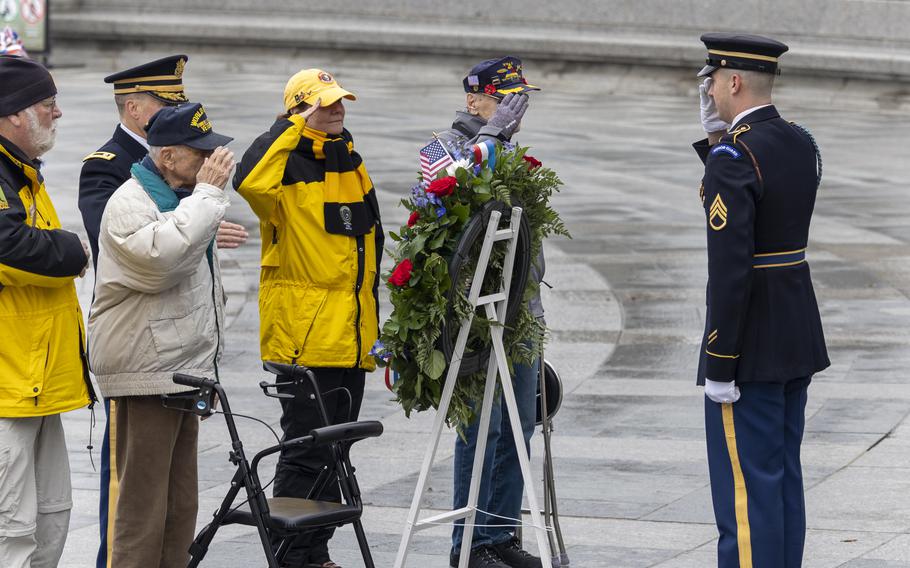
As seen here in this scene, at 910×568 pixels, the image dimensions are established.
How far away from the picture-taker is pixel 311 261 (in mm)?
5727

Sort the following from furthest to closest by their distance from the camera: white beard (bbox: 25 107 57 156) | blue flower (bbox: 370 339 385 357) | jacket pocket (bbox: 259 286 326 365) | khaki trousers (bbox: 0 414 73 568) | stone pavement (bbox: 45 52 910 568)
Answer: stone pavement (bbox: 45 52 910 568)
jacket pocket (bbox: 259 286 326 365)
blue flower (bbox: 370 339 385 357)
white beard (bbox: 25 107 57 156)
khaki trousers (bbox: 0 414 73 568)

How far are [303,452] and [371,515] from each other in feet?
3.36

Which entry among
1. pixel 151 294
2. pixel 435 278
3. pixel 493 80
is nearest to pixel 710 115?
pixel 493 80

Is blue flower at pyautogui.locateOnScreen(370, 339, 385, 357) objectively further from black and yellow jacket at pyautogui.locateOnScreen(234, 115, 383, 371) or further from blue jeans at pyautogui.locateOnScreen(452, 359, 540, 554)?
blue jeans at pyautogui.locateOnScreen(452, 359, 540, 554)

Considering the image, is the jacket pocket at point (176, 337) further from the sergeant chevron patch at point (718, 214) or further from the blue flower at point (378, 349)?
the sergeant chevron patch at point (718, 214)

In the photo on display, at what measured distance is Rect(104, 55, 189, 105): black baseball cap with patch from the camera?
5.69 m

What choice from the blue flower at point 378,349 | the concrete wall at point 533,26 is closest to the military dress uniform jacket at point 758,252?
the blue flower at point 378,349

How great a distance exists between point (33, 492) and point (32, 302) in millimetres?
660

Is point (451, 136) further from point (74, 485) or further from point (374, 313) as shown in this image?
point (74, 485)

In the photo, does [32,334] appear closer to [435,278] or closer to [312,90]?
[435,278]

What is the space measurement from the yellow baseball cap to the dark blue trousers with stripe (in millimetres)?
1913

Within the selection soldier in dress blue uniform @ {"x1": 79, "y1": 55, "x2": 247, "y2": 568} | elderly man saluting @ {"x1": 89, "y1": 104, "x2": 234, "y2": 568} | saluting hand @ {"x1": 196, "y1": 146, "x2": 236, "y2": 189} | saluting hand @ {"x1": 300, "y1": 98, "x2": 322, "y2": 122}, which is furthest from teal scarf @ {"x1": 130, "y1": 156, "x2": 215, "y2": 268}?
saluting hand @ {"x1": 300, "y1": 98, "x2": 322, "y2": 122}

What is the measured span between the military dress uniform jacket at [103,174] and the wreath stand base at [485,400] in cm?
146

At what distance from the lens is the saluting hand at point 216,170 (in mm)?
5020
